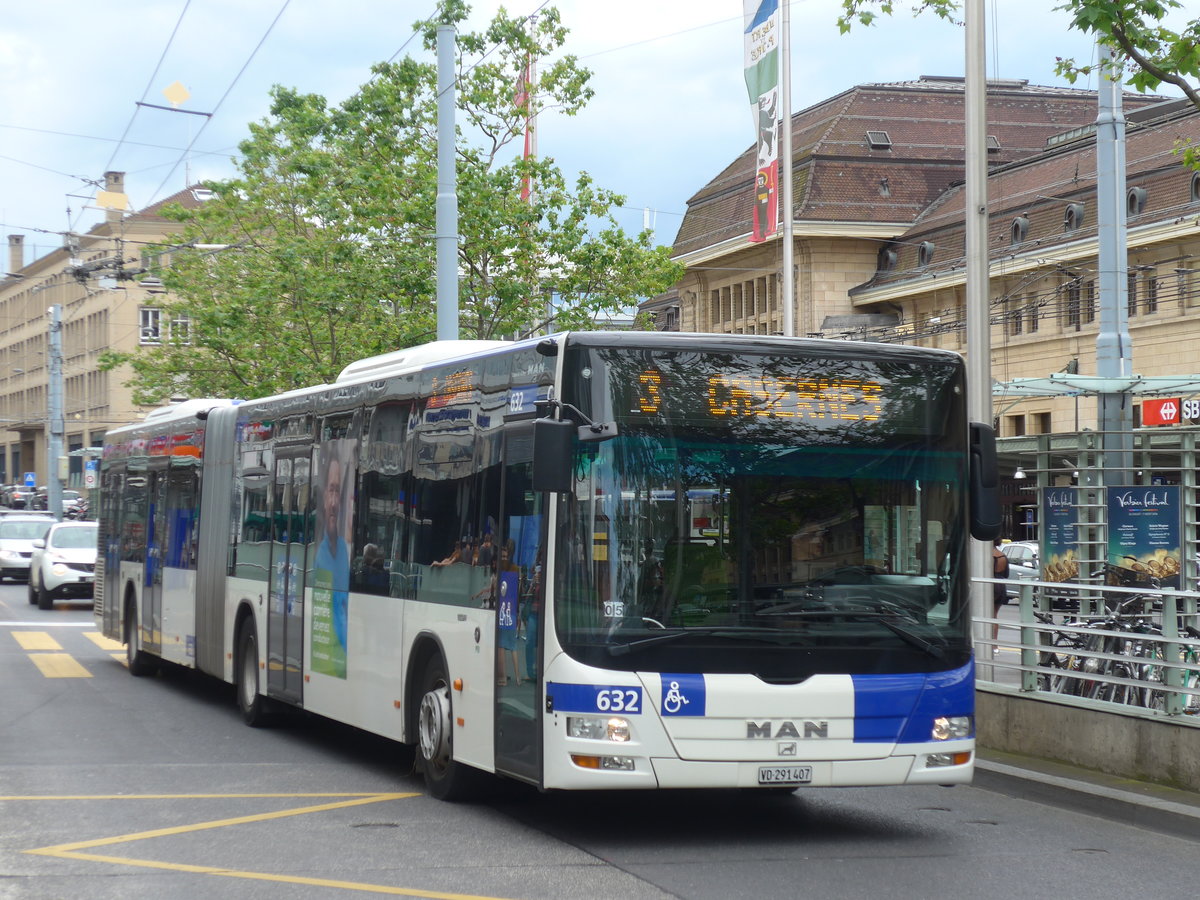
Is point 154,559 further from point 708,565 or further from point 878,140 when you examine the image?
point 878,140

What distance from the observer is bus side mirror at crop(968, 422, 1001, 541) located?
10031mm

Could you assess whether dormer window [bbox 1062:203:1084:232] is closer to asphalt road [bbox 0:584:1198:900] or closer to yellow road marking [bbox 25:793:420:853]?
asphalt road [bbox 0:584:1198:900]

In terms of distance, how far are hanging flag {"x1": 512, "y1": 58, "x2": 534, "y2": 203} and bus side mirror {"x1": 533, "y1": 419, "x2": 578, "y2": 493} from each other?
21.6 meters

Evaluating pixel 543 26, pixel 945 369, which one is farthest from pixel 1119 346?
pixel 543 26

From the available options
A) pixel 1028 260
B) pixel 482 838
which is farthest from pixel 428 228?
pixel 1028 260

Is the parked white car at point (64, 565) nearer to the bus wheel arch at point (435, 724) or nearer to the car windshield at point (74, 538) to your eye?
the car windshield at point (74, 538)

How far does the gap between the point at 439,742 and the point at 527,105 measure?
810 inches

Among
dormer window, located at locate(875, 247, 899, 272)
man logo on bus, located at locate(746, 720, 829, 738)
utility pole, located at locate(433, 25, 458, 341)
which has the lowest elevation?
man logo on bus, located at locate(746, 720, 829, 738)

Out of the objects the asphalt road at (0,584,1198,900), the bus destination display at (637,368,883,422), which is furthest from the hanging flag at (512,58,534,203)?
the bus destination display at (637,368,883,422)

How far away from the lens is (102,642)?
26406 mm

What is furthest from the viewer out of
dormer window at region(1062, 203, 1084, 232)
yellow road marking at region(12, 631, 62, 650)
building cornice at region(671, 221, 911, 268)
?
building cornice at region(671, 221, 911, 268)

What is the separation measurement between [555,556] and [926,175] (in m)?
60.8

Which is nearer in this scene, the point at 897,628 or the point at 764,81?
the point at 897,628

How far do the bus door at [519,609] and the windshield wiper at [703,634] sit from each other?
450 millimetres
